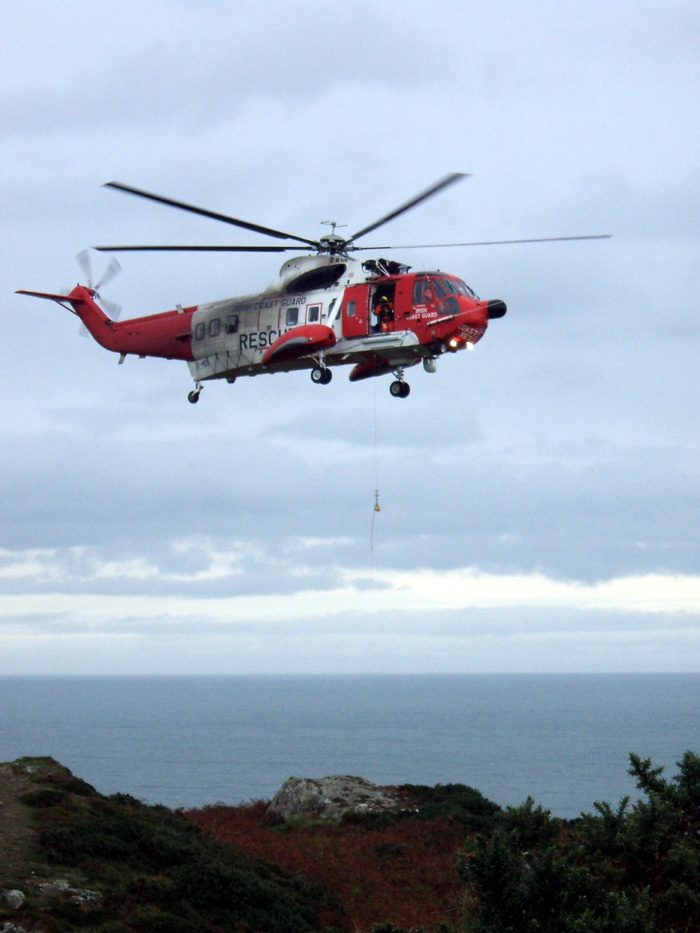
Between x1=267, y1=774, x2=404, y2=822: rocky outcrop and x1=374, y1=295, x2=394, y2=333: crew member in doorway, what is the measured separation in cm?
1748

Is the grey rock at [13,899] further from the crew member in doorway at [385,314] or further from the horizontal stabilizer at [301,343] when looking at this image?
the crew member in doorway at [385,314]

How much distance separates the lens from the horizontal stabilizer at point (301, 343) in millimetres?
25641

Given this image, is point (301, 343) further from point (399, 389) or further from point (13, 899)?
point (13, 899)

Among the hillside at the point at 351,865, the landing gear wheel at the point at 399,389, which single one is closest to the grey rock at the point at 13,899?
the hillside at the point at 351,865

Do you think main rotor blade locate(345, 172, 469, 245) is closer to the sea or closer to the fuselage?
the fuselage

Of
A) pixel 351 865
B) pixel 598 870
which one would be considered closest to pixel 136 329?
Answer: pixel 351 865

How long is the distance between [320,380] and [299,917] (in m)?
12.6

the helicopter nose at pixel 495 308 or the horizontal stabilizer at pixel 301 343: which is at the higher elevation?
the helicopter nose at pixel 495 308

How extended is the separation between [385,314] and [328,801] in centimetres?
1843

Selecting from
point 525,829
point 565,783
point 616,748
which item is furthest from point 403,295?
point 616,748

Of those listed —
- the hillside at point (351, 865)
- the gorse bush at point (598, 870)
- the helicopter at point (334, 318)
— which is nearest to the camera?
the gorse bush at point (598, 870)

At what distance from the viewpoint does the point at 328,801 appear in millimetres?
36000

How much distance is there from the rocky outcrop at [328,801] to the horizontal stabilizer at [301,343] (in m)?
16.6

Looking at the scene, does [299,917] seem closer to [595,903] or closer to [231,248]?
[595,903]
